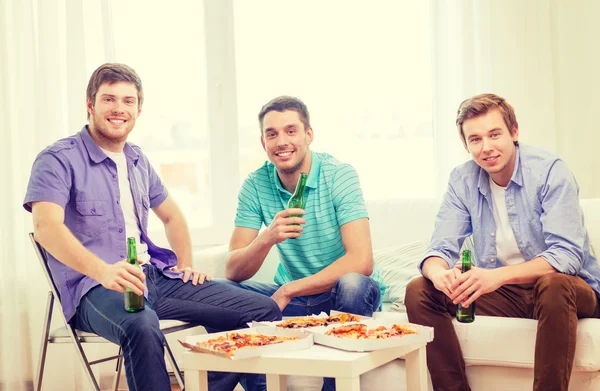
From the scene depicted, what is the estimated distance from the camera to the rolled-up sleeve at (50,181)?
2449 millimetres

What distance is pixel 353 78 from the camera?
400 cm

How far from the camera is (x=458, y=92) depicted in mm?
3693

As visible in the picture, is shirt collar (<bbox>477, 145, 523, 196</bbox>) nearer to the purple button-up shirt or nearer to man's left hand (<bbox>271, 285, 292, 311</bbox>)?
man's left hand (<bbox>271, 285, 292, 311</bbox>)

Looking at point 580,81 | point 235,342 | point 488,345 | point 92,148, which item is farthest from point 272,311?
point 580,81

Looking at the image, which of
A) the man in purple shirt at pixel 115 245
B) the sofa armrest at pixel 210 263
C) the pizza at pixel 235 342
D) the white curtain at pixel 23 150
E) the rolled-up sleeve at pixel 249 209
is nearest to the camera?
the pizza at pixel 235 342

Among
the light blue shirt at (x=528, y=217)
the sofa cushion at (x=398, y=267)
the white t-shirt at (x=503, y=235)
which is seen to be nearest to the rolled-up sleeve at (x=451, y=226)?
the light blue shirt at (x=528, y=217)

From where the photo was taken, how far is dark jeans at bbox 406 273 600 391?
2.20m

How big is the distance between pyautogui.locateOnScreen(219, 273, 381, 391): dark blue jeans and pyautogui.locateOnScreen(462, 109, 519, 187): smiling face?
0.56 metres

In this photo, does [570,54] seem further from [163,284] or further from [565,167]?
[163,284]

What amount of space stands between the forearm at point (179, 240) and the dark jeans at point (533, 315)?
2.84 feet

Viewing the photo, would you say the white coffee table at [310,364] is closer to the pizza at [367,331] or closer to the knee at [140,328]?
the pizza at [367,331]

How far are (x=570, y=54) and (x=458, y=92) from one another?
583mm

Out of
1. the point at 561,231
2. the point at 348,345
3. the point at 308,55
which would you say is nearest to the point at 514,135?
the point at 561,231

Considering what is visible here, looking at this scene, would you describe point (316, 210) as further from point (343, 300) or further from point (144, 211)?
point (144, 211)
